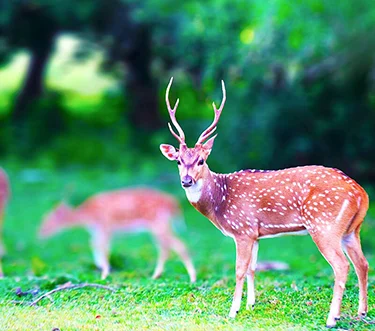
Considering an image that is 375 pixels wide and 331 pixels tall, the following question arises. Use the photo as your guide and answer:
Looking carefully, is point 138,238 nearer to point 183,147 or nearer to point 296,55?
point 296,55

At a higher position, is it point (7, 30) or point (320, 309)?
point (7, 30)

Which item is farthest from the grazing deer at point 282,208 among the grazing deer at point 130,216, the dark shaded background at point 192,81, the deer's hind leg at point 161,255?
the dark shaded background at point 192,81

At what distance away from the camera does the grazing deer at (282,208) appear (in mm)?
7020

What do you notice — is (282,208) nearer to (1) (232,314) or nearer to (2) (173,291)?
(1) (232,314)

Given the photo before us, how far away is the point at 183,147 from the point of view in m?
7.59

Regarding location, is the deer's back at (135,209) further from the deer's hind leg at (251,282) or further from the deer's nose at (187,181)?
the deer's nose at (187,181)

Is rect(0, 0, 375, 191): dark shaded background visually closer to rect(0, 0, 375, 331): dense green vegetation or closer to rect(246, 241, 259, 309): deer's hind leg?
rect(0, 0, 375, 331): dense green vegetation

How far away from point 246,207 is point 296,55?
9597 millimetres

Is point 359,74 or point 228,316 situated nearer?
point 228,316

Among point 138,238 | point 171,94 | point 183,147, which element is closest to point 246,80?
point 138,238

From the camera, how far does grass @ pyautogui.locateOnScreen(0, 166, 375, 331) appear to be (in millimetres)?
6984

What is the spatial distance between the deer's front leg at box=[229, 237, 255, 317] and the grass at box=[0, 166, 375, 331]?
10cm

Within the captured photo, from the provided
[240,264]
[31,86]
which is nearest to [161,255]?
[240,264]

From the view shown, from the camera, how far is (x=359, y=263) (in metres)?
7.24
